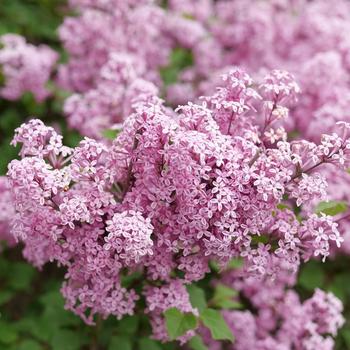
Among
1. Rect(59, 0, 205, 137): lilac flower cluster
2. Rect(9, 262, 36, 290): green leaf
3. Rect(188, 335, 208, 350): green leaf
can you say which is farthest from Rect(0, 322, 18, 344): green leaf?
Rect(59, 0, 205, 137): lilac flower cluster

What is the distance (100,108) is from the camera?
10.1 ft

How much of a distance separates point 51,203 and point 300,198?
2.63 ft

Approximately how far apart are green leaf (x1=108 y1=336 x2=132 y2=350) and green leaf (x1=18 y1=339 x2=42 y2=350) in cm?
37

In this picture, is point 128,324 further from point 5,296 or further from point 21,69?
point 21,69

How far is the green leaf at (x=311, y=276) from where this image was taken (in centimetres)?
319

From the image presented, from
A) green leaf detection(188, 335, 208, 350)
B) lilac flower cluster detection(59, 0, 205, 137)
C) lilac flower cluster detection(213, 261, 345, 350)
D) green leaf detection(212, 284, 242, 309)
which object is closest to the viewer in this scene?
green leaf detection(188, 335, 208, 350)

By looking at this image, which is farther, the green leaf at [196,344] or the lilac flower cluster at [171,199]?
the green leaf at [196,344]

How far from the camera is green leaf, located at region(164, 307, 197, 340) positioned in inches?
85.0

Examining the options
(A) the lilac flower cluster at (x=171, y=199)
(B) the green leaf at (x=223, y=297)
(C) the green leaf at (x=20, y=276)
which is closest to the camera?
(A) the lilac flower cluster at (x=171, y=199)

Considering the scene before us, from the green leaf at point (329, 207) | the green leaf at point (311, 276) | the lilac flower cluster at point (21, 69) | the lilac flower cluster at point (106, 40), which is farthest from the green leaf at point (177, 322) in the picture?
the lilac flower cluster at point (21, 69)

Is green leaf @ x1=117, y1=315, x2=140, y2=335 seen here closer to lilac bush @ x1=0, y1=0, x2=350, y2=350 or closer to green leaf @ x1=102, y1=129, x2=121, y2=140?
lilac bush @ x1=0, y1=0, x2=350, y2=350

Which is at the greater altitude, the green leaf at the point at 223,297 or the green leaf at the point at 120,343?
the green leaf at the point at 223,297

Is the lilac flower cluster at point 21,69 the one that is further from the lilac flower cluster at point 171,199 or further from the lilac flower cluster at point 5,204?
the lilac flower cluster at point 171,199

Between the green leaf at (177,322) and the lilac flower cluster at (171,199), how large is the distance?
4cm
